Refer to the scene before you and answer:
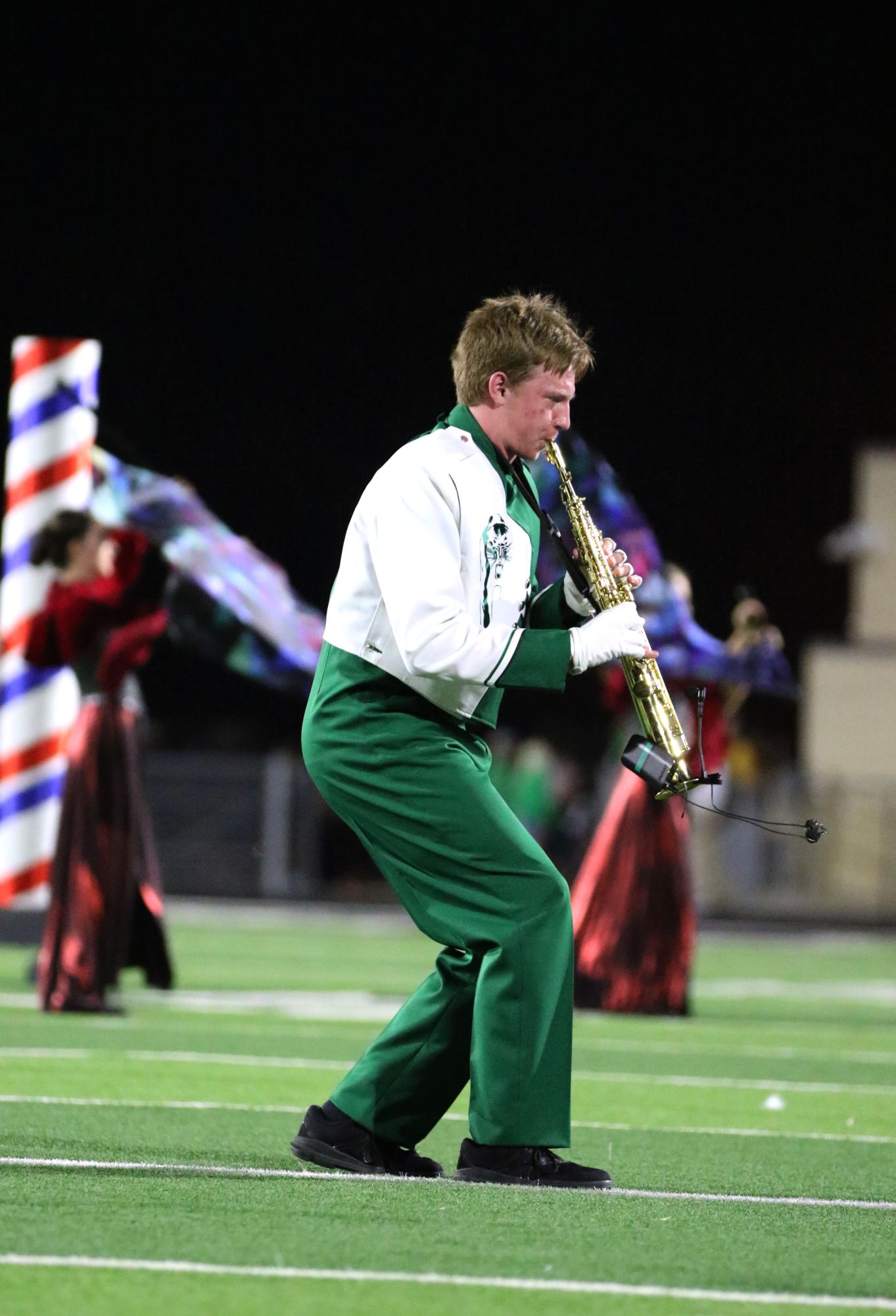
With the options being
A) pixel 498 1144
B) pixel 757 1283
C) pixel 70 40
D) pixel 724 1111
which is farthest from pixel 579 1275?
pixel 70 40

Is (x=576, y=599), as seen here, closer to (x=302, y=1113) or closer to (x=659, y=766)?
(x=659, y=766)

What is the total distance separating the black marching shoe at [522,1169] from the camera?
16.8 feet

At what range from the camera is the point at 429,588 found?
5055mm

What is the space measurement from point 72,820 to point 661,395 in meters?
18.9

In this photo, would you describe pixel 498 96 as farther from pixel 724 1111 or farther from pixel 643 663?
pixel 643 663

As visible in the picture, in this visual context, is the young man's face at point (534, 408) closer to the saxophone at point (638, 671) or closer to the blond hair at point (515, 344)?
the blond hair at point (515, 344)

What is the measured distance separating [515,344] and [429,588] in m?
0.69

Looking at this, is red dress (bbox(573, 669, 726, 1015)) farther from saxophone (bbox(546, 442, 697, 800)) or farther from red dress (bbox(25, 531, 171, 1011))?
saxophone (bbox(546, 442, 697, 800))

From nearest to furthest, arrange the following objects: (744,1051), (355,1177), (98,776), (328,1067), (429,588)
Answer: (429,588)
(355,1177)
(328,1067)
(744,1051)
(98,776)

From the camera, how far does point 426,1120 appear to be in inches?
210

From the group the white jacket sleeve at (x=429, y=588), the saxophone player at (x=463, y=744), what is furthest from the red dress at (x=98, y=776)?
the white jacket sleeve at (x=429, y=588)

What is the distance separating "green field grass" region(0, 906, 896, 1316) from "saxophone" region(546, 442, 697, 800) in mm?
1054

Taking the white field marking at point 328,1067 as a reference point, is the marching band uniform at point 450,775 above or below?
above

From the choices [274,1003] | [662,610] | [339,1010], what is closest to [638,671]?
[662,610]
